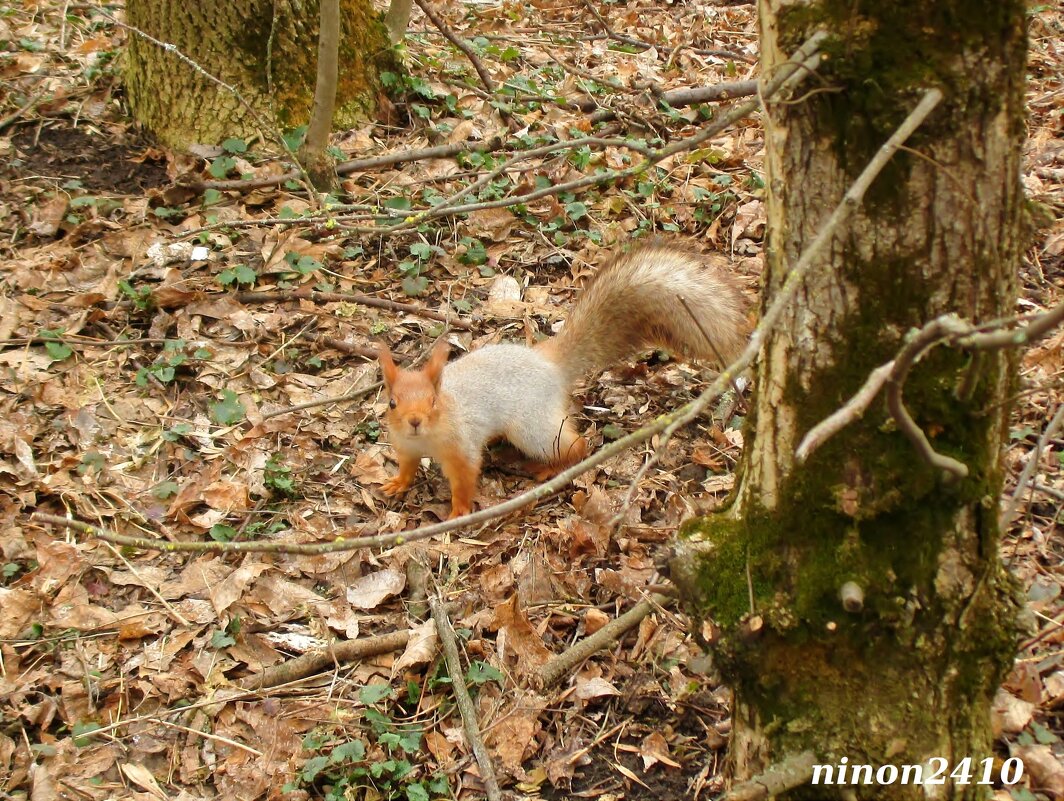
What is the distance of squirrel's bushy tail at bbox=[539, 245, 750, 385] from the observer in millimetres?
3965

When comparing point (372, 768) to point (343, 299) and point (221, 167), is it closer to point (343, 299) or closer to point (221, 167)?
point (343, 299)

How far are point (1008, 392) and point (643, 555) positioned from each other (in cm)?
190

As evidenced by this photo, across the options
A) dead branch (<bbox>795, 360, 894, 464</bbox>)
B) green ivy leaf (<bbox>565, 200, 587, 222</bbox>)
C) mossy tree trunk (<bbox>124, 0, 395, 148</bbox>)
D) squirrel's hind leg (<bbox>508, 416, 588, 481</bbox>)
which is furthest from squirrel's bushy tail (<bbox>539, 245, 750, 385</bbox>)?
mossy tree trunk (<bbox>124, 0, 395, 148</bbox>)

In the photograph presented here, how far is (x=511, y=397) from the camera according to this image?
4449 mm

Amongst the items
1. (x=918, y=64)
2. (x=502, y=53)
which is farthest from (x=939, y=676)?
(x=502, y=53)

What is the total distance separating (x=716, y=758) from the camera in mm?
2975

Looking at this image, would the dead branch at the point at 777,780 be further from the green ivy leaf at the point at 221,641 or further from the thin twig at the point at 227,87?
the thin twig at the point at 227,87

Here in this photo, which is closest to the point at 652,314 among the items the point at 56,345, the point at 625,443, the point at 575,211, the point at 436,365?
the point at 436,365

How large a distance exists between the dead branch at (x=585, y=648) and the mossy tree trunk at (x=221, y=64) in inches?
154

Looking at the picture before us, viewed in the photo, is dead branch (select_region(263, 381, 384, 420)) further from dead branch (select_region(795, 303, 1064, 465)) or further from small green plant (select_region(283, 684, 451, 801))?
dead branch (select_region(795, 303, 1064, 465))

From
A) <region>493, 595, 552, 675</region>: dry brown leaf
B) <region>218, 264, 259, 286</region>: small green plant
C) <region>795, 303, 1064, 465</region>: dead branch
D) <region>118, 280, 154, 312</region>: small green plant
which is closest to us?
<region>795, 303, 1064, 465</region>: dead branch

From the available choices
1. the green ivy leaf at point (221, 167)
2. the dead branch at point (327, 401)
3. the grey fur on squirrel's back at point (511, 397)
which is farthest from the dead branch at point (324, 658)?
the green ivy leaf at point (221, 167)

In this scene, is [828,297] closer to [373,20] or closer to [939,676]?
[939,676]

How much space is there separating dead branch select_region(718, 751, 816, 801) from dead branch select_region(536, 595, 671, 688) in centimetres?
109
